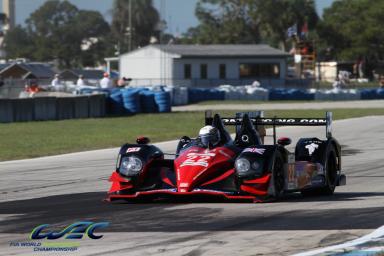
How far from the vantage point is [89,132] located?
28125 mm

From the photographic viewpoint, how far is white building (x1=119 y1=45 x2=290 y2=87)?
6988 centimetres

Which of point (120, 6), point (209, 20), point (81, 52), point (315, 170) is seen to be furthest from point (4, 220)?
point (81, 52)

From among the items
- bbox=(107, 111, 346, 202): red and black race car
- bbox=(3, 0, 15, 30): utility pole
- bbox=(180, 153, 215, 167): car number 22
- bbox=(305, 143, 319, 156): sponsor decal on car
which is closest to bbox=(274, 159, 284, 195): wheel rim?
bbox=(107, 111, 346, 202): red and black race car

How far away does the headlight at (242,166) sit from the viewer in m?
11.6

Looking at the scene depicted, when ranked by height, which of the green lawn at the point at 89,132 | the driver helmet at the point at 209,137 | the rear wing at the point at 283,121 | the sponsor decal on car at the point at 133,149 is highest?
the rear wing at the point at 283,121

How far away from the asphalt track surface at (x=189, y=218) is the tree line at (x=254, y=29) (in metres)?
71.8

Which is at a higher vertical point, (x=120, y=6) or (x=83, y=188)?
(x=120, y=6)

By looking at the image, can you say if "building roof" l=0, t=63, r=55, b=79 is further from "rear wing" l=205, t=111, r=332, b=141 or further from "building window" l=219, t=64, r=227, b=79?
"rear wing" l=205, t=111, r=332, b=141

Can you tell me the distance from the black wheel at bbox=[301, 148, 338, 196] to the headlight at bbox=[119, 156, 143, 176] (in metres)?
2.24

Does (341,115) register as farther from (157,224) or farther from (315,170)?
(157,224)

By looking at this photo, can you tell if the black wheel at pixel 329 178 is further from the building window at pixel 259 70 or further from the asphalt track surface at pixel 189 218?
the building window at pixel 259 70

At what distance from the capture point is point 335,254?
25.3 feet

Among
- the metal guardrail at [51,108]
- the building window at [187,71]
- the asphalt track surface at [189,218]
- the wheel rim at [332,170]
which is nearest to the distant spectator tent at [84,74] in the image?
the building window at [187,71]

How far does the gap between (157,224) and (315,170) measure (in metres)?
3.38
